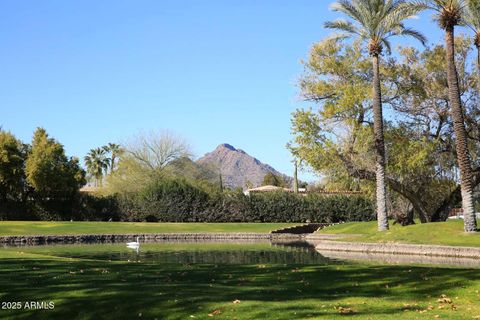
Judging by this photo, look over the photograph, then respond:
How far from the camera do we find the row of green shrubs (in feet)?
205

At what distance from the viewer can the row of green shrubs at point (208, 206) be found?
62.3 m

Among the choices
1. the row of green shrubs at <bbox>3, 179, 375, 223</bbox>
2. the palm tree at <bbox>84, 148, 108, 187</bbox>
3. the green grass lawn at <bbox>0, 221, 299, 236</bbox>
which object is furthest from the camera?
the palm tree at <bbox>84, 148, 108, 187</bbox>

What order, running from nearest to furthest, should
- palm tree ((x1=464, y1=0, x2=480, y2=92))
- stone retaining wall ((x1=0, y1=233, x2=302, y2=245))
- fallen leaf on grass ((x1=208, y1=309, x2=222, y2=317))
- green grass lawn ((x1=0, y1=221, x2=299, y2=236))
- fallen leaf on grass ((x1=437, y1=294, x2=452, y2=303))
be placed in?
fallen leaf on grass ((x1=208, y1=309, x2=222, y2=317)) → fallen leaf on grass ((x1=437, y1=294, x2=452, y2=303)) → palm tree ((x1=464, y1=0, x2=480, y2=92)) → stone retaining wall ((x1=0, y1=233, x2=302, y2=245)) → green grass lawn ((x1=0, y1=221, x2=299, y2=236))

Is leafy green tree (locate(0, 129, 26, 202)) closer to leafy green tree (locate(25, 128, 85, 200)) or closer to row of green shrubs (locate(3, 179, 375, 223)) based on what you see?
leafy green tree (locate(25, 128, 85, 200))

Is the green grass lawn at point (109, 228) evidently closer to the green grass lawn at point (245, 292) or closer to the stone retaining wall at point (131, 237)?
the stone retaining wall at point (131, 237)

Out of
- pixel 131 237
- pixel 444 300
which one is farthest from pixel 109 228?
pixel 444 300

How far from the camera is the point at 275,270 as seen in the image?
16312mm

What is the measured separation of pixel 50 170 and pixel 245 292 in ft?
163

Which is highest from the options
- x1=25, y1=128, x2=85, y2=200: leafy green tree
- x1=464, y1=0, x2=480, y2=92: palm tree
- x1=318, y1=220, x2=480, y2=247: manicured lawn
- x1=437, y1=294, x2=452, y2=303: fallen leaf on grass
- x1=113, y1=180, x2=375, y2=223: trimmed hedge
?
x1=464, y1=0, x2=480, y2=92: palm tree

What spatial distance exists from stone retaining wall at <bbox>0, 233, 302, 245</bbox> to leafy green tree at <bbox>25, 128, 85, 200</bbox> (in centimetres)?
1523

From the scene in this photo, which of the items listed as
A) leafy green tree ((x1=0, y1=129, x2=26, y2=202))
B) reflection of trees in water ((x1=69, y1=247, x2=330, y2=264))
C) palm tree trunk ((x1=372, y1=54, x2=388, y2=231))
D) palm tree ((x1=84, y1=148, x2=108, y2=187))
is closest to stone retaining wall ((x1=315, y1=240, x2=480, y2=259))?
reflection of trees in water ((x1=69, y1=247, x2=330, y2=264))

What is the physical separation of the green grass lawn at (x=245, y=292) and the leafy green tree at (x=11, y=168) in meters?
44.4

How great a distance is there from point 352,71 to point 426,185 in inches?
374

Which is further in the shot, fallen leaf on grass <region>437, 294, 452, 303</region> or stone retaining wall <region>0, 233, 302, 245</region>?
stone retaining wall <region>0, 233, 302, 245</region>
